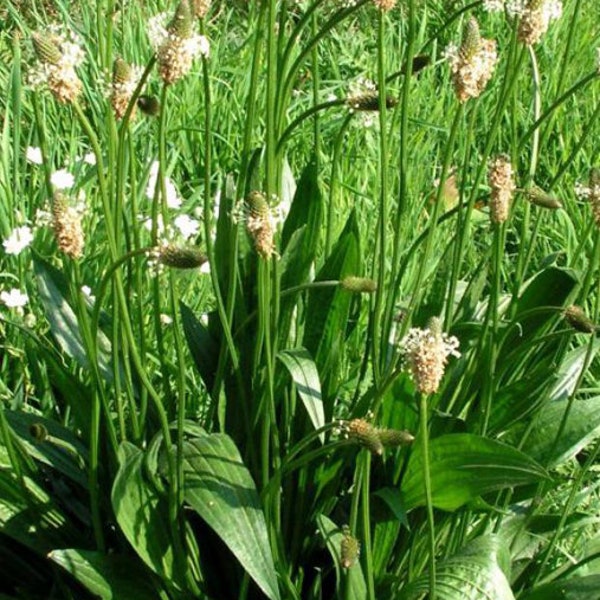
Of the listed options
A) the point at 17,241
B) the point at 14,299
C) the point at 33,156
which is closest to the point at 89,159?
the point at 33,156

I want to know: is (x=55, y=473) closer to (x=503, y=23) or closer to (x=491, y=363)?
(x=491, y=363)

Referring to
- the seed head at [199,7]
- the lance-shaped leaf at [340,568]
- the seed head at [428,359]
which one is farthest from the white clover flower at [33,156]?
the seed head at [428,359]

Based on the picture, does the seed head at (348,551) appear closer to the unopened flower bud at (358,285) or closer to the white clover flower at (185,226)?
the unopened flower bud at (358,285)

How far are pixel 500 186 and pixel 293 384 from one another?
0.59m

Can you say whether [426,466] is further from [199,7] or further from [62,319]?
[62,319]

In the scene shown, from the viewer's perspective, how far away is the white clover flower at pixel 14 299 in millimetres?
2758

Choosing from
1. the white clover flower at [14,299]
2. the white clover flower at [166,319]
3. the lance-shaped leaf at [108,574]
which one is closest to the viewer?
the lance-shaped leaf at [108,574]

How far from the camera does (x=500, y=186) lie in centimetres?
187

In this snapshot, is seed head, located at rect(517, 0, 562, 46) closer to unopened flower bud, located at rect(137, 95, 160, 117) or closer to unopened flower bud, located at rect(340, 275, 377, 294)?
unopened flower bud, located at rect(340, 275, 377, 294)

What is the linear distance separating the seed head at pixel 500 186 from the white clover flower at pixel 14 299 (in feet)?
4.19

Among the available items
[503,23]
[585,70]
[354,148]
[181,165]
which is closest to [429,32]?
[503,23]

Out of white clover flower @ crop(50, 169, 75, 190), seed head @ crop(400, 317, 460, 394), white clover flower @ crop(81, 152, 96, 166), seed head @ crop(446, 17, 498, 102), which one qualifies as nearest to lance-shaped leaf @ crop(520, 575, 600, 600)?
seed head @ crop(400, 317, 460, 394)

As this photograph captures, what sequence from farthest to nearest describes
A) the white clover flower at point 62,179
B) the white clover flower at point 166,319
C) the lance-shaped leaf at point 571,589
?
the white clover flower at point 62,179, the white clover flower at point 166,319, the lance-shaped leaf at point 571,589

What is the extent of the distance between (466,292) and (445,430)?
1.03 feet
